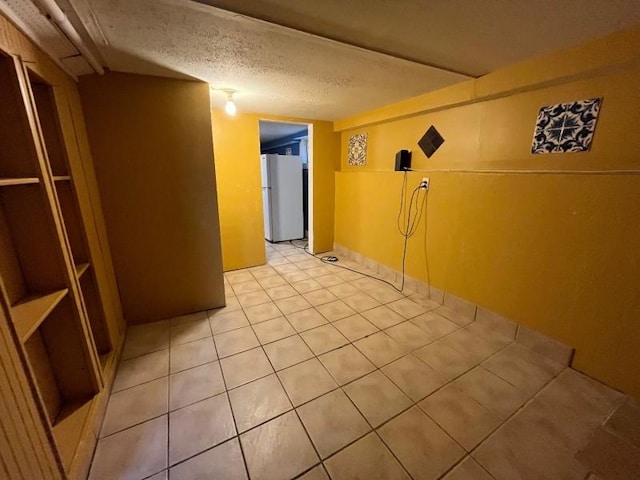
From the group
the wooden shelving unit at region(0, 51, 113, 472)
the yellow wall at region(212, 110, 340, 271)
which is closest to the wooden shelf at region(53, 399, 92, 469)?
the wooden shelving unit at region(0, 51, 113, 472)

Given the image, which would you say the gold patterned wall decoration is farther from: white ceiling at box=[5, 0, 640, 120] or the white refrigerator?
white ceiling at box=[5, 0, 640, 120]

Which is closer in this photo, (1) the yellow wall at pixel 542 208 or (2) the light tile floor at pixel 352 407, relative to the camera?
(2) the light tile floor at pixel 352 407

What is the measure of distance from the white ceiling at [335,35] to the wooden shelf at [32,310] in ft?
4.28

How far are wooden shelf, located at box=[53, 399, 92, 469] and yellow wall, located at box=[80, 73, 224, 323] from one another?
0.99 m

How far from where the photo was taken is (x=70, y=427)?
122cm

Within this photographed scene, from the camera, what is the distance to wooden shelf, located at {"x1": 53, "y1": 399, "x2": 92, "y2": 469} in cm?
109

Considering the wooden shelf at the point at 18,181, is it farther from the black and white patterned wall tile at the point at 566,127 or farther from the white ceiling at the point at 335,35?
the black and white patterned wall tile at the point at 566,127

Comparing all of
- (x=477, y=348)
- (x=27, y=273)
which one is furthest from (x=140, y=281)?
(x=477, y=348)

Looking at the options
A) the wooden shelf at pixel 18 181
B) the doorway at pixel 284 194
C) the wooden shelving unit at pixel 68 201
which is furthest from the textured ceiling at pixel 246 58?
the doorway at pixel 284 194

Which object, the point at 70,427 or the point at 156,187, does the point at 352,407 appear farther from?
the point at 156,187

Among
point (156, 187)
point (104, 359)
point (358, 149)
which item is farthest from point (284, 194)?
point (104, 359)

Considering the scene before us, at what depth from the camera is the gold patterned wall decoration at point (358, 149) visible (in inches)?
138

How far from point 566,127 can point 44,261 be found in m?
3.10

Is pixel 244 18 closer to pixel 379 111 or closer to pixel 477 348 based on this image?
pixel 379 111
